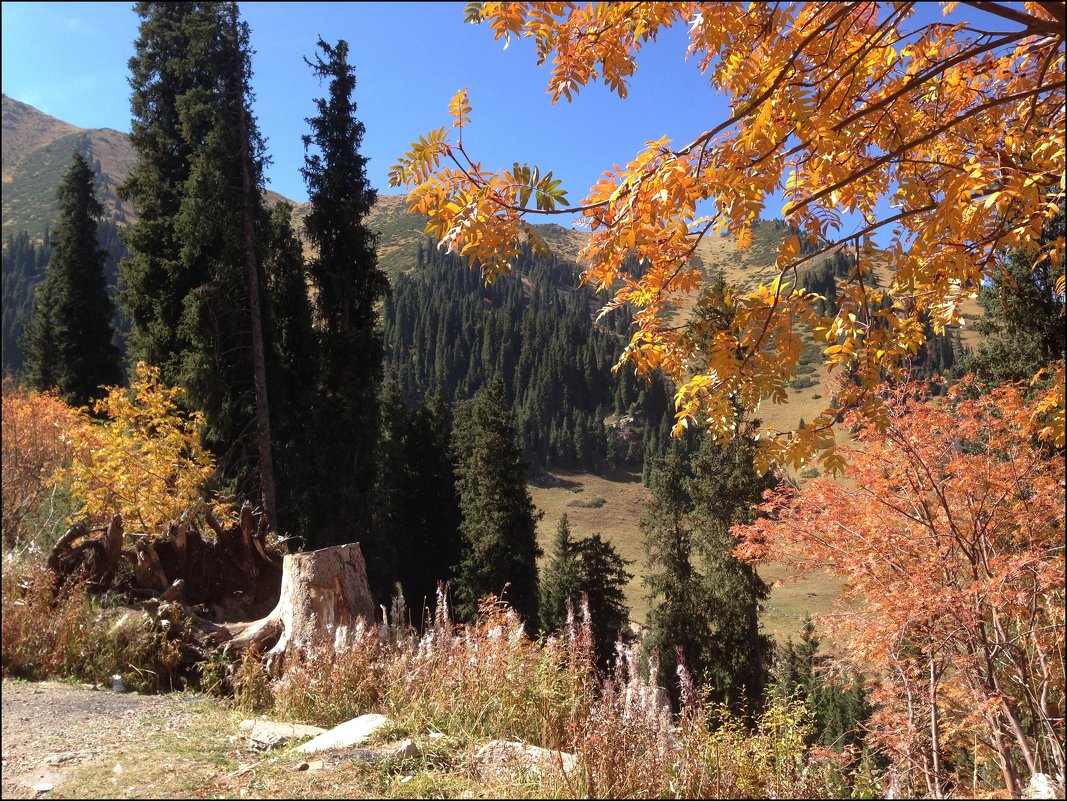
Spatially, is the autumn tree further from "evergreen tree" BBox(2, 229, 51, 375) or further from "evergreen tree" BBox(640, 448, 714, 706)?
"evergreen tree" BBox(2, 229, 51, 375)

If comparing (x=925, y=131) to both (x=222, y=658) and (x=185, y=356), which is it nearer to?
(x=222, y=658)

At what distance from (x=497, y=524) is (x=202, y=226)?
39.8 ft

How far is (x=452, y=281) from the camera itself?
14475 centimetres

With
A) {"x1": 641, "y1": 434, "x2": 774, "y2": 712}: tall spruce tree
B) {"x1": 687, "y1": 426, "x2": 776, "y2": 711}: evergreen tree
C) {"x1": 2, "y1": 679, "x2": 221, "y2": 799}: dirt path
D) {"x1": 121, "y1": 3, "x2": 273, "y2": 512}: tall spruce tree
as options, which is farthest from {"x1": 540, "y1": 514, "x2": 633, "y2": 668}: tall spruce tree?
{"x1": 2, "y1": 679, "x2": 221, "y2": 799}: dirt path

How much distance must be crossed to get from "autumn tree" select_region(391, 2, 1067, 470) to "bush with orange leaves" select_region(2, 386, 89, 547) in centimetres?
699

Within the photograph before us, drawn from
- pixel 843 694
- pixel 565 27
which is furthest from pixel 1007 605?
pixel 843 694

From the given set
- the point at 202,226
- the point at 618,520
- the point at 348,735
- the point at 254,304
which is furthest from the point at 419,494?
the point at 618,520

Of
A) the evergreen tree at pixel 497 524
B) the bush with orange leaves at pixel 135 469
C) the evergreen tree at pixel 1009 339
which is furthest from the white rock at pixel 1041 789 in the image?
the evergreen tree at pixel 497 524

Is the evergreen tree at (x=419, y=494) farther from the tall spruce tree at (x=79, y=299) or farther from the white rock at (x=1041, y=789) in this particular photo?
the white rock at (x=1041, y=789)

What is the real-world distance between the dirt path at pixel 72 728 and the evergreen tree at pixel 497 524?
52.0 ft

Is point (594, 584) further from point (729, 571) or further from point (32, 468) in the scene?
point (32, 468)

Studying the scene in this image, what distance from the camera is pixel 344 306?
56.2 feet

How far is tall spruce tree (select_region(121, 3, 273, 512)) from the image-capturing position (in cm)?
1350

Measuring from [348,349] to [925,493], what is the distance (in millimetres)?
14267
